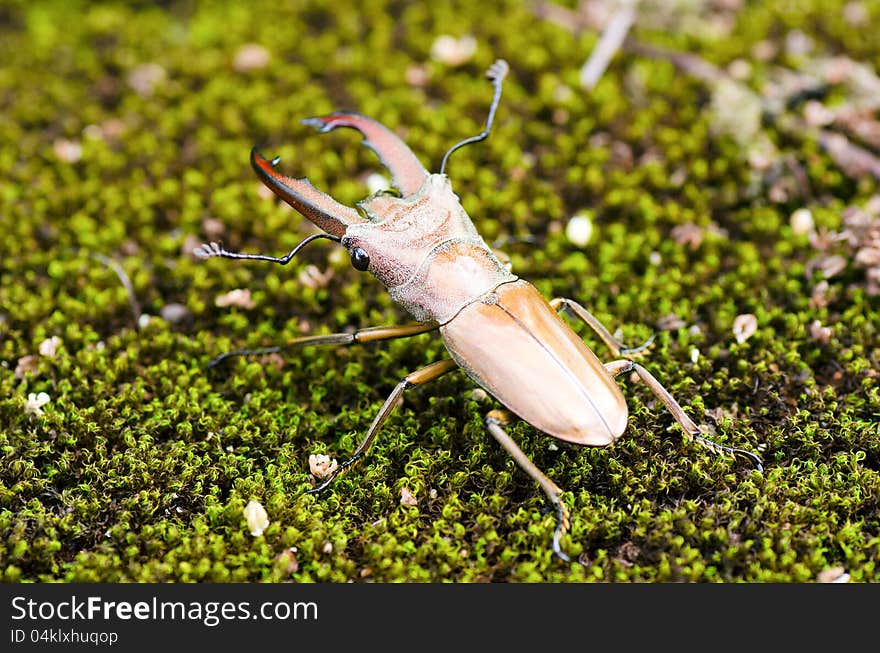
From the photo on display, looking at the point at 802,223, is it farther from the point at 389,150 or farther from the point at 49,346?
the point at 49,346

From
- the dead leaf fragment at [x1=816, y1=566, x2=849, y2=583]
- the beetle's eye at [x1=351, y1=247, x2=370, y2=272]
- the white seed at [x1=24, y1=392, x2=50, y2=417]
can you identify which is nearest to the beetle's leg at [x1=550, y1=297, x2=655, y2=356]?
the beetle's eye at [x1=351, y1=247, x2=370, y2=272]

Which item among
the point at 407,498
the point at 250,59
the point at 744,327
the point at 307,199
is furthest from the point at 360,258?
the point at 250,59

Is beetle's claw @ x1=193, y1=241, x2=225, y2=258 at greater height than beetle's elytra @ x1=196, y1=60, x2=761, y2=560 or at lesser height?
lesser

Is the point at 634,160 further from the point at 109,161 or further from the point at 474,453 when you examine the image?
the point at 109,161

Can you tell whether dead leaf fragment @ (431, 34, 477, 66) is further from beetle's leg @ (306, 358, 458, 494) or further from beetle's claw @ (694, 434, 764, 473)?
beetle's claw @ (694, 434, 764, 473)

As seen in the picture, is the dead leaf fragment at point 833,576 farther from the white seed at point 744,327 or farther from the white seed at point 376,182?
the white seed at point 376,182
